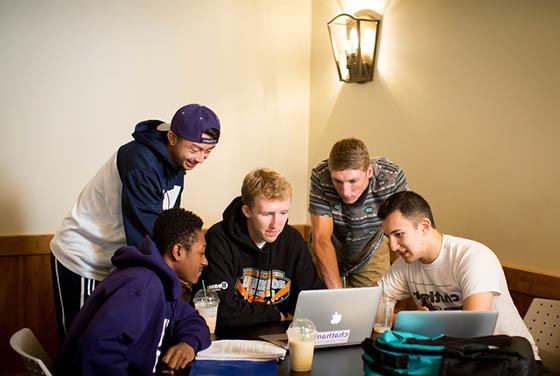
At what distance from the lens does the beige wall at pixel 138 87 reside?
346cm

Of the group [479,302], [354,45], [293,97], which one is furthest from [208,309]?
[293,97]

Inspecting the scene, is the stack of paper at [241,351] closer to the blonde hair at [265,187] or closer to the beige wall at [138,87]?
the blonde hair at [265,187]

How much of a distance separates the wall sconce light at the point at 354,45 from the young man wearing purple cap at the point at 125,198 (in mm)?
1653

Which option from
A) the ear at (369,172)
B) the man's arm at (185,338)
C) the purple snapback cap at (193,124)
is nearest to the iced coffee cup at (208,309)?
the man's arm at (185,338)

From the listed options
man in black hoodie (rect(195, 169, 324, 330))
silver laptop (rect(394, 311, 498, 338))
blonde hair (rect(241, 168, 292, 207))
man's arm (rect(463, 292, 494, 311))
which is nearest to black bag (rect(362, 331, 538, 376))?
silver laptop (rect(394, 311, 498, 338))

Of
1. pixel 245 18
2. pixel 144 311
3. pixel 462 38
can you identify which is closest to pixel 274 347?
pixel 144 311

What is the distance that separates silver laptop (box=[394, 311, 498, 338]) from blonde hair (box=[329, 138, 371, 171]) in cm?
99

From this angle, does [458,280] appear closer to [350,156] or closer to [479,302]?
[479,302]

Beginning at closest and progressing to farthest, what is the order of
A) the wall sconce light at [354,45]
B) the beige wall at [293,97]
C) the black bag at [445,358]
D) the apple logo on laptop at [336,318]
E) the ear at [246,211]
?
the black bag at [445,358] → the apple logo on laptop at [336,318] → the ear at [246,211] → the beige wall at [293,97] → the wall sconce light at [354,45]

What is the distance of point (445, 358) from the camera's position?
4.74 ft

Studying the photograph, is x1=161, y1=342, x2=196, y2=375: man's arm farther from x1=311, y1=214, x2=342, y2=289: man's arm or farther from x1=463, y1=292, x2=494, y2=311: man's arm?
x1=311, y1=214, x2=342, y2=289: man's arm

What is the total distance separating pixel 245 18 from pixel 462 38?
1522 millimetres

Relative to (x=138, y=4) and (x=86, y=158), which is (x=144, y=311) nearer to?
(x=86, y=158)

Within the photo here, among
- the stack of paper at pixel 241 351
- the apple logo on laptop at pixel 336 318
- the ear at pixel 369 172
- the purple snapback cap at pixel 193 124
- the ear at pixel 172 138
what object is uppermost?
the purple snapback cap at pixel 193 124
